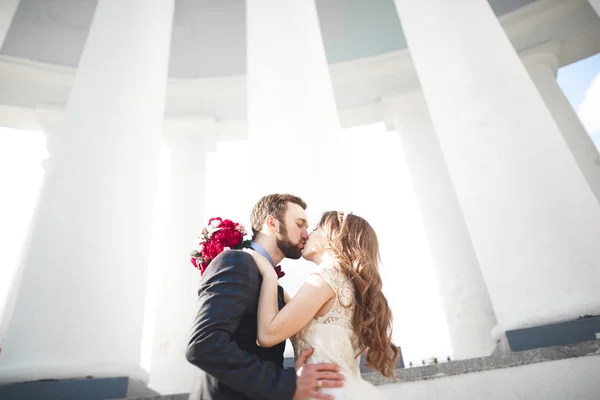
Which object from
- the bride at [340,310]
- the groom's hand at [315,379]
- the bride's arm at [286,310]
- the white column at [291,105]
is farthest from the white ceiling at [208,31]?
the groom's hand at [315,379]

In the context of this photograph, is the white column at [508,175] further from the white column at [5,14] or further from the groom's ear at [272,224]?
the white column at [5,14]

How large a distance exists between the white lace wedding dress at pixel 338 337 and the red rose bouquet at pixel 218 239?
227cm

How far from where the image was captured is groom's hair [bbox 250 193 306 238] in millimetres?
11148

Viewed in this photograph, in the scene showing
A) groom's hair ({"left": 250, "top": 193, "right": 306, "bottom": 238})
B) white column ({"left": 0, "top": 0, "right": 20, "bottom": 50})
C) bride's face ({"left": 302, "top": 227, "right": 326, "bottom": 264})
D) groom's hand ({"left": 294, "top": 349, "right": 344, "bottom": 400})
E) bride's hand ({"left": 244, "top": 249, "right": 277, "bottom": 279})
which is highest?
white column ({"left": 0, "top": 0, "right": 20, "bottom": 50})

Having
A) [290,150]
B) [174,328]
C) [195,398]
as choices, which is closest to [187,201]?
[174,328]

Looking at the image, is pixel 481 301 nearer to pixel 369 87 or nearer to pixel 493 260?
pixel 493 260

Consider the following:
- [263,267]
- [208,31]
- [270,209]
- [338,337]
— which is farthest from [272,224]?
[208,31]

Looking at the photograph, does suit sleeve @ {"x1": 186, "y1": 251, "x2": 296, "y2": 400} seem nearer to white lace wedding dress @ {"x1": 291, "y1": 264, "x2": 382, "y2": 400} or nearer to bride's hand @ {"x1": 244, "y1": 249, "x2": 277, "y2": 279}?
bride's hand @ {"x1": 244, "y1": 249, "x2": 277, "y2": 279}

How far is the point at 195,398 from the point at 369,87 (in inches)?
1842

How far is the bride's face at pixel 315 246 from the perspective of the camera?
11.1 metres

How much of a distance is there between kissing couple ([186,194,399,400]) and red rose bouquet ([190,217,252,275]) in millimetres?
437

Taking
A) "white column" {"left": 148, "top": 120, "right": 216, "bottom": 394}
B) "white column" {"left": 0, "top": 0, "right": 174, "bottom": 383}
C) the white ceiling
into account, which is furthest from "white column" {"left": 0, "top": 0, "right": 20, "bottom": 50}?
"white column" {"left": 148, "top": 120, "right": 216, "bottom": 394}

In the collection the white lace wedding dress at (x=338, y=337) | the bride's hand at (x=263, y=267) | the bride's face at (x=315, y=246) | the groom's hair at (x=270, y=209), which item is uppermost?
the groom's hair at (x=270, y=209)

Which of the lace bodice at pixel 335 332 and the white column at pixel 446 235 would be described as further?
the white column at pixel 446 235
